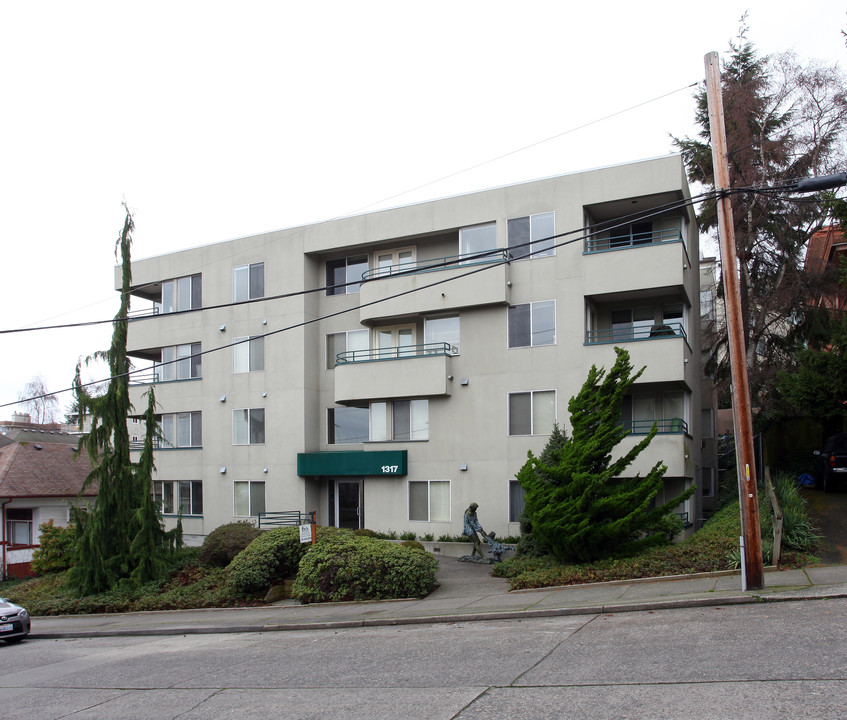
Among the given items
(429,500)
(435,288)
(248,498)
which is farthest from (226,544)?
(435,288)

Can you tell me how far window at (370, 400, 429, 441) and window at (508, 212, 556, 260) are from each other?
5775 millimetres

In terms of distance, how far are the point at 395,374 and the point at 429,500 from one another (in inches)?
164

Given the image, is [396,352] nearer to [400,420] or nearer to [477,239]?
[400,420]

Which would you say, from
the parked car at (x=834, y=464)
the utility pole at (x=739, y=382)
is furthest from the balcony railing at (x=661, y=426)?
the utility pole at (x=739, y=382)

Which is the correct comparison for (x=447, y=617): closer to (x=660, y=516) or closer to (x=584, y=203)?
(x=660, y=516)

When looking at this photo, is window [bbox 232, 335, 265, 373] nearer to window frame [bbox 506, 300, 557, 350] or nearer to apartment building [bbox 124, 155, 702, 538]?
apartment building [bbox 124, 155, 702, 538]

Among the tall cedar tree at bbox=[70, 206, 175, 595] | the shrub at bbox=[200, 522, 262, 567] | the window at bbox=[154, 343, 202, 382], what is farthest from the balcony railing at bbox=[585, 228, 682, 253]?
the window at bbox=[154, 343, 202, 382]

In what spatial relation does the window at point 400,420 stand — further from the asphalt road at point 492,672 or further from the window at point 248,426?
the asphalt road at point 492,672

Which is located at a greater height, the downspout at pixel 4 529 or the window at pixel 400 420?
the window at pixel 400 420

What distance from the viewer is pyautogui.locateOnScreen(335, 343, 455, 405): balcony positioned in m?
23.8

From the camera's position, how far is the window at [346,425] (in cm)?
2644

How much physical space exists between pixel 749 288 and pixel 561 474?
15.9 metres

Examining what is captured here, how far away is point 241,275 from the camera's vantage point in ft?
92.4

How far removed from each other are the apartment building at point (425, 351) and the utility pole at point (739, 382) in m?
6.70
